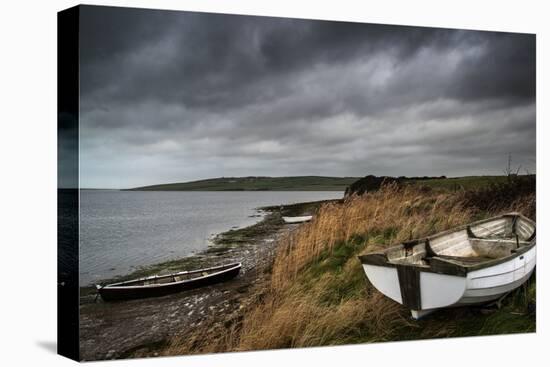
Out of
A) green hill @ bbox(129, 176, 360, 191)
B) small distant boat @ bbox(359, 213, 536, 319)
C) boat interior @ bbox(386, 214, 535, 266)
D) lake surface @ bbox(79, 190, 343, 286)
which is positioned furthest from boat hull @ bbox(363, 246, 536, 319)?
lake surface @ bbox(79, 190, 343, 286)

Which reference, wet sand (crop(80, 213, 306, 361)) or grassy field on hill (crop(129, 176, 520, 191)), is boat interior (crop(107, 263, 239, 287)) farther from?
grassy field on hill (crop(129, 176, 520, 191))

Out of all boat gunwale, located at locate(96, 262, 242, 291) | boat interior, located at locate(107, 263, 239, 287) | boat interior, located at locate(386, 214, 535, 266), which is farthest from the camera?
boat interior, located at locate(386, 214, 535, 266)

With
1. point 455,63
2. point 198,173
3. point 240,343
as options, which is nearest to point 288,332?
point 240,343

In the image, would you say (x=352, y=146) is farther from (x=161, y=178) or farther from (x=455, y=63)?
(x=161, y=178)

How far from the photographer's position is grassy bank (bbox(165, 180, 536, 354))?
6.32 meters

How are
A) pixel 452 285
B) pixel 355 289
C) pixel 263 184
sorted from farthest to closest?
1. pixel 355 289
2. pixel 263 184
3. pixel 452 285

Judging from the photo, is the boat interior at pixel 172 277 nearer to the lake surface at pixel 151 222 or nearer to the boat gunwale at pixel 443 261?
the lake surface at pixel 151 222

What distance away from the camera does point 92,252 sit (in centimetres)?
563

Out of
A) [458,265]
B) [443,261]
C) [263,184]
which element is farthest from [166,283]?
[458,265]

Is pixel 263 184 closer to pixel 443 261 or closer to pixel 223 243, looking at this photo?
pixel 223 243

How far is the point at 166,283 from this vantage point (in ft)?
19.7

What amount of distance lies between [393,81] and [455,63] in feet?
2.64

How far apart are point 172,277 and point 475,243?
3.50 metres

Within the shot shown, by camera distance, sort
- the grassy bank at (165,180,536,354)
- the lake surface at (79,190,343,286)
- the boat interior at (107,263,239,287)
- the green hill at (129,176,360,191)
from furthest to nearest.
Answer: the grassy bank at (165,180,536,354), the green hill at (129,176,360,191), the boat interior at (107,263,239,287), the lake surface at (79,190,343,286)
